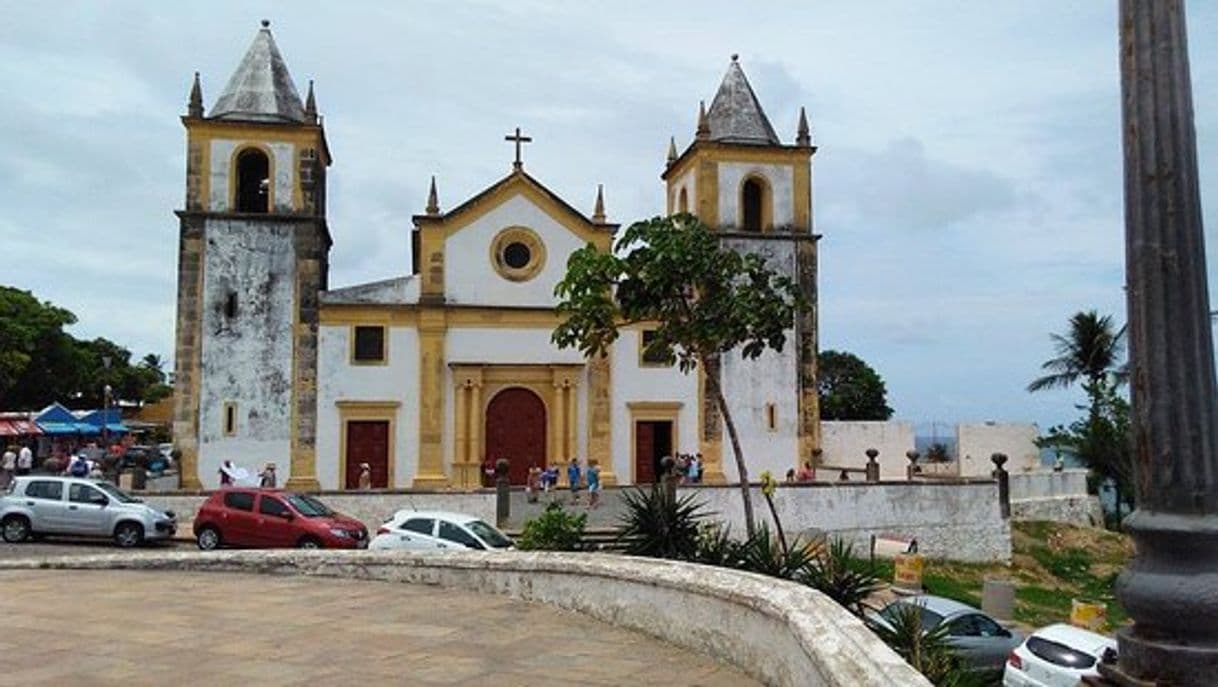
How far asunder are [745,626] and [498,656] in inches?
62.3

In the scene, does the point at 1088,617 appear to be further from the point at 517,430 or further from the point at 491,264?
the point at 491,264

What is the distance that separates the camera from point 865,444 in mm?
31156

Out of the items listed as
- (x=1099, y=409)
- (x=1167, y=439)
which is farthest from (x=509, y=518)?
(x=1099, y=409)

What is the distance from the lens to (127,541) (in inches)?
755

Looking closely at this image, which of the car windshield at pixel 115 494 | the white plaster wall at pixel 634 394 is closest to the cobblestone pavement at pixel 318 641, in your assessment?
the car windshield at pixel 115 494

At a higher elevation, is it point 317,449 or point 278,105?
point 278,105

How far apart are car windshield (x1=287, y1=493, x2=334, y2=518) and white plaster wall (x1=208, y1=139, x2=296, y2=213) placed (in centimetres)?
1065

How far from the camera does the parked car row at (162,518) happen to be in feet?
60.4

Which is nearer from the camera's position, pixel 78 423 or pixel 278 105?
pixel 278 105

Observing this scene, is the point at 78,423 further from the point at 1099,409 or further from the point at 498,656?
the point at 1099,409

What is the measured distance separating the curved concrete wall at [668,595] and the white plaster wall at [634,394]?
56.7ft

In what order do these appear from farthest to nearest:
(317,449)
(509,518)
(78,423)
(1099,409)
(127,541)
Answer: (1099,409)
(78,423)
(317,449)
(509,518)
(127,541)

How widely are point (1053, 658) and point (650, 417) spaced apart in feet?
52.9

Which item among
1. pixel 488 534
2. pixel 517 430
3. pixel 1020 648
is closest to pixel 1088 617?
pixel 1020 648
